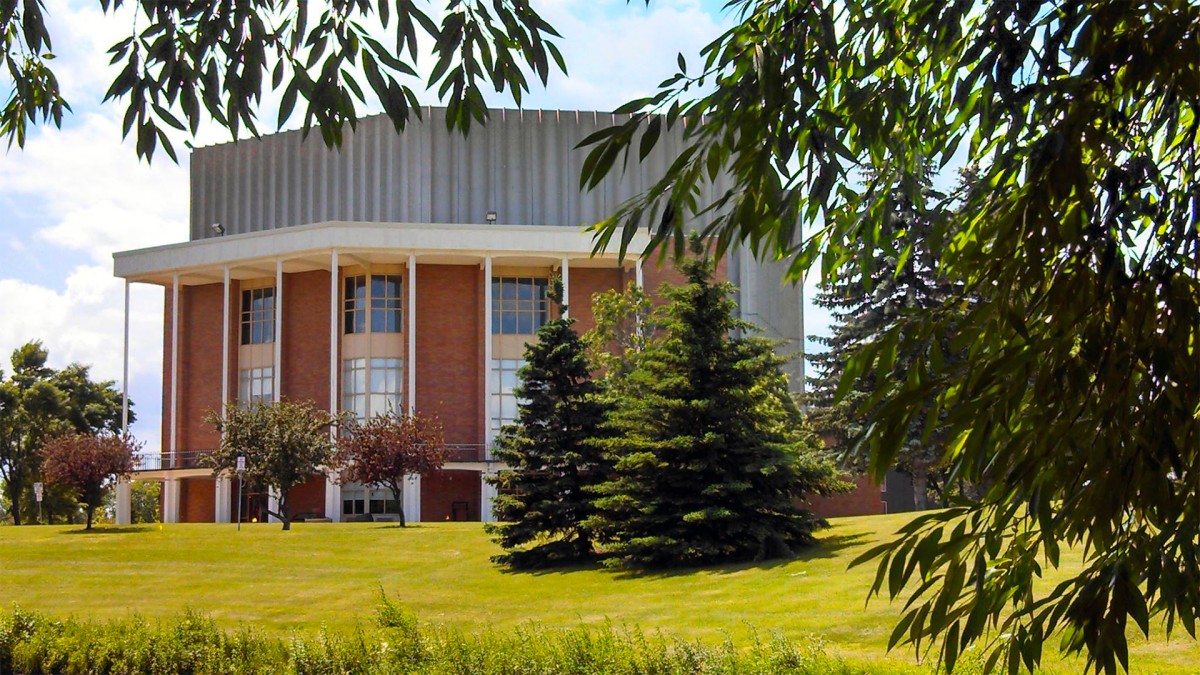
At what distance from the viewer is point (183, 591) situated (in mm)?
27406

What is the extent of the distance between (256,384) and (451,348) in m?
9.53

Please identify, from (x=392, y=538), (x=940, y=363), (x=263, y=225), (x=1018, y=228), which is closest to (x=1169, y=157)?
(x=1018, y=228)

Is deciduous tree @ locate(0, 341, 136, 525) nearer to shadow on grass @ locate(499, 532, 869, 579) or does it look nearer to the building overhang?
the building overhang

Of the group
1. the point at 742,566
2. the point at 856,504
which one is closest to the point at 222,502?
the point at 856,504

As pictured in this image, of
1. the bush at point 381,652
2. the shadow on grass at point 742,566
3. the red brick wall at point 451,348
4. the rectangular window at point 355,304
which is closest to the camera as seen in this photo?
the bush at point 381,652

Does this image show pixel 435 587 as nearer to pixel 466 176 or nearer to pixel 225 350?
pixel 225 350

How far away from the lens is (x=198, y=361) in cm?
6259

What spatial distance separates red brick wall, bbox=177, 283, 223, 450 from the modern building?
0.08 meters

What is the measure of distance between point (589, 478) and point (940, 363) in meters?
24.6

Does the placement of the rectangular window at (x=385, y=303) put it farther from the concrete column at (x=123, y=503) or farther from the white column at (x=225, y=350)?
the concrete column at (x=123, y=503)

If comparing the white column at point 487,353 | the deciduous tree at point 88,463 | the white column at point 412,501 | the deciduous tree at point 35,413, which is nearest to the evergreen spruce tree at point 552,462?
the deciduous tree at point 88,463

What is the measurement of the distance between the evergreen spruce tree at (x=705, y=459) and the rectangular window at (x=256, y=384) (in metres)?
36.9

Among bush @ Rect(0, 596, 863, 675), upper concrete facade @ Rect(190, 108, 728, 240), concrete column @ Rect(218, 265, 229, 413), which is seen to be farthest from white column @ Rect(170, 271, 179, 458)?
bush @ Rect(0, 596, 863, 675)

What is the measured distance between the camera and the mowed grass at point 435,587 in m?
17.0
